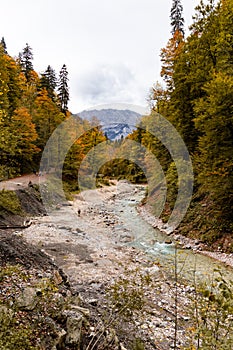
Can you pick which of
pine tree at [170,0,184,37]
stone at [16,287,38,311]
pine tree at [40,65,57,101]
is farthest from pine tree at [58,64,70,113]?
stone at [16,287,38,311]

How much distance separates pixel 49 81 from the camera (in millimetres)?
36594

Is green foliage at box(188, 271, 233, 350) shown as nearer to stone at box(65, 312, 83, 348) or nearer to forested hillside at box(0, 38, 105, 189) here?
stone at box(65, 312, 83, 348)

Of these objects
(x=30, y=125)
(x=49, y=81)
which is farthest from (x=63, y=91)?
(x=30, y=125)

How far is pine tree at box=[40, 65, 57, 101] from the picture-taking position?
1375 inches

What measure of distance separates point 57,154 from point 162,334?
2318cm

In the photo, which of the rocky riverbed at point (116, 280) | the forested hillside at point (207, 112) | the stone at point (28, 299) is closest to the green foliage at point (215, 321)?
the rocky riverbed at point (116, 280)

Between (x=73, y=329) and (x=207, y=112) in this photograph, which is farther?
(x=207, y=112)

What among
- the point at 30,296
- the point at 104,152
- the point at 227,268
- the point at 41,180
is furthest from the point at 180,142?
the point at 104,152

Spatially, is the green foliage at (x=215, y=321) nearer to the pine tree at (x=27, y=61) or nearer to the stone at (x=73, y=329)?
the stone at (x=73, y=329)

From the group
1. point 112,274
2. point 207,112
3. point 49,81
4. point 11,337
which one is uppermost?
point 49,81

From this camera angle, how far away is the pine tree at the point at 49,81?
34.9 metres

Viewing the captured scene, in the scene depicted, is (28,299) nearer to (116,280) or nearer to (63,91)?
(116,280)

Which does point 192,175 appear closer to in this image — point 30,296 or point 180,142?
point 180,142

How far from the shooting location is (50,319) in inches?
167
